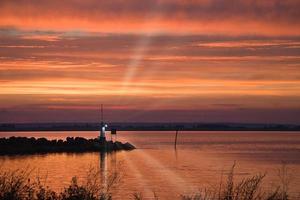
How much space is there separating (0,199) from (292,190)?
901 inches

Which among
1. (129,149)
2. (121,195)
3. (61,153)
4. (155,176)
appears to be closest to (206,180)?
(155,176)

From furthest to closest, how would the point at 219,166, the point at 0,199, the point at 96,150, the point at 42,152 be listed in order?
the point at 96,150, the point at 42,152, the point at 219,166, the point at 0,199

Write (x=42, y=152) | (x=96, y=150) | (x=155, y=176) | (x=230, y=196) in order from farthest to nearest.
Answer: (x=96, y=150) → (x=42, y=152) → (x=155, y=176) → (x=230, y=196)

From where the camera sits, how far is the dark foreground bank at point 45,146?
267ft

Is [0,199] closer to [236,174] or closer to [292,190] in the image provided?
[292,190]

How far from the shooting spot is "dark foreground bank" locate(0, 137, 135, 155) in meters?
81.5

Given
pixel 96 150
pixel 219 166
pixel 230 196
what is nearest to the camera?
pixel 230 196

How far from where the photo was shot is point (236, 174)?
52594 millimetres

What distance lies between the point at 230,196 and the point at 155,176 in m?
35.6

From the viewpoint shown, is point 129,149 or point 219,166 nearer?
point 219,166

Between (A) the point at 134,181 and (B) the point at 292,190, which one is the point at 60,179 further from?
(B) the point at 292,190

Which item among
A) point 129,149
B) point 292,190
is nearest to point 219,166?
point 292,190

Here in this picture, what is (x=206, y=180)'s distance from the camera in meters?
46.1

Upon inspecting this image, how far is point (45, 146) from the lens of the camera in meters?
88.5
